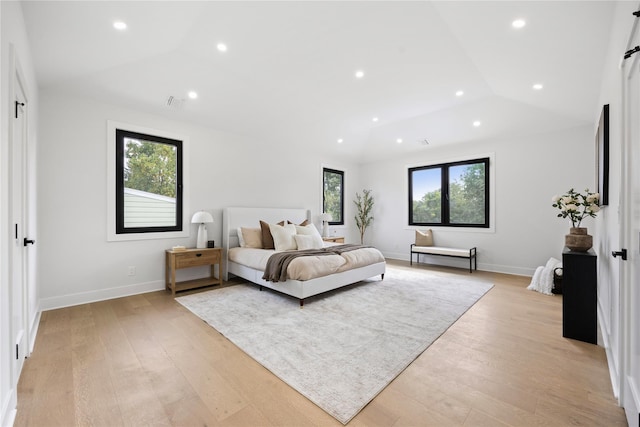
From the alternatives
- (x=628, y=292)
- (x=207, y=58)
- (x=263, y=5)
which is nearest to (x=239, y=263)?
(x=207, y=58)

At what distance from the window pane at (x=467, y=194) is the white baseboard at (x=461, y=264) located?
2.73 feet

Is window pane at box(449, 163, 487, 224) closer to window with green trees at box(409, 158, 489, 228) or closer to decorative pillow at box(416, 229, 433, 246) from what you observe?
window with green trees at box(409, 158, 489, 228)

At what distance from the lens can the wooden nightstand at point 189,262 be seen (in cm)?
378

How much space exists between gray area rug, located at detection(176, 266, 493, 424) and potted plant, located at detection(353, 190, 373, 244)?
2915mm

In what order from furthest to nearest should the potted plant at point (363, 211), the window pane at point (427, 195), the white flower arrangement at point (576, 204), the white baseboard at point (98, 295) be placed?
the potted plant at point (363, 211), the window pane at point (427, 195), the white baseboard at point (98, 295), the white flower arrangement at point (576, 204)

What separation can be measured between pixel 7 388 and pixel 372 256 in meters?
3.84

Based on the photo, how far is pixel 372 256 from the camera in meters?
4.35

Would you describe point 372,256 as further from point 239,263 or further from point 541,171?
point 541,171

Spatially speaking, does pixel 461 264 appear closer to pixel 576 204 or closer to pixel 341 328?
pixel 576 204

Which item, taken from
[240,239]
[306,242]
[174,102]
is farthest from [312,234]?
[174,102]

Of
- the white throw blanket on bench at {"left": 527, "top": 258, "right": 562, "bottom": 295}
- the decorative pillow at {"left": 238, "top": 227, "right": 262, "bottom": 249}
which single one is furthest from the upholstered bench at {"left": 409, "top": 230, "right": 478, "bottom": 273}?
the decorative pillow at {"left": 238, "top": 227, "right": 262, "bottom": 249}

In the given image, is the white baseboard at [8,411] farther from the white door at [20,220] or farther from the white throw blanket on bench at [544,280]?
the white throw blanket on bench at [544,280]

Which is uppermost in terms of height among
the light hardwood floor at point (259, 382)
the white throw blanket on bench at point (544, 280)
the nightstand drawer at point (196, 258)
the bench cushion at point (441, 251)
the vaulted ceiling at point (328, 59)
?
the vaulted ceiling at point (328, 59)

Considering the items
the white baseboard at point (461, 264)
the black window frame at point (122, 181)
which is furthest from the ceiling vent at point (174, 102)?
the white baseboard at point (461, 264)
